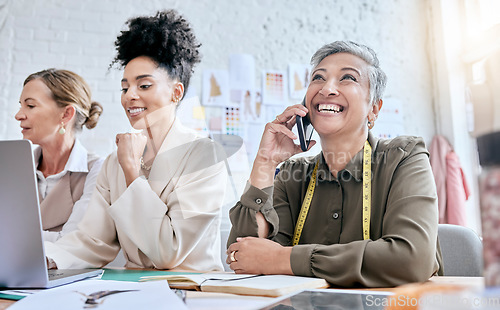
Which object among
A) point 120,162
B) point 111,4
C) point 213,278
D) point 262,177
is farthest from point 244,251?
point 111,4

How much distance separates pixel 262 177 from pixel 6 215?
78cm

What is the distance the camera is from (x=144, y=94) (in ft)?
6.25

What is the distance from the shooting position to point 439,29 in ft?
13.2

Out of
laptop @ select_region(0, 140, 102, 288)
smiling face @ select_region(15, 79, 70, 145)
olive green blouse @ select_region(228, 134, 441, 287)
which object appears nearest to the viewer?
laptop @ select_region(0, 140, 102, 288)

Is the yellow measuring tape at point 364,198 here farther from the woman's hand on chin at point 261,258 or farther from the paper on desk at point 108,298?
the paper on desk at point 108,298

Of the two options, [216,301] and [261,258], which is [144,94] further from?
[216,301]

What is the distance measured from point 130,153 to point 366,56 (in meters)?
0.96

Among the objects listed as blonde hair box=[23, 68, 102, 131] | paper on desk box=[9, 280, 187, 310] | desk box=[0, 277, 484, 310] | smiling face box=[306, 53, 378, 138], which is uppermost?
blonde hair box=[23, 68, 102, 131]

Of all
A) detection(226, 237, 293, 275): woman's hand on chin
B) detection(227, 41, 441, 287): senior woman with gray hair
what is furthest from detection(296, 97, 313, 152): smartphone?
detection(226, 237, 293, 275): woman's hand on chin

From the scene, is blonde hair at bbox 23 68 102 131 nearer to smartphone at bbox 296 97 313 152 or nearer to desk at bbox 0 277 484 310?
smartphone at bbox 296 97 313 152

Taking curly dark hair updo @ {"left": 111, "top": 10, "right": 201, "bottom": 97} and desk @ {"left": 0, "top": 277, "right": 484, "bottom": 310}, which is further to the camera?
curly dark hair updo @ {"left": 111, "top": 10, "right": 201, "bottom": 97}

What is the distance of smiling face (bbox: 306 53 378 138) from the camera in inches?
57.2

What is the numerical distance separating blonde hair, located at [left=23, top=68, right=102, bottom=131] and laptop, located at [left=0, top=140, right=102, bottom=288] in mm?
1687

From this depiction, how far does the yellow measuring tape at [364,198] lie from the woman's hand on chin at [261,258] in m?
0.35
